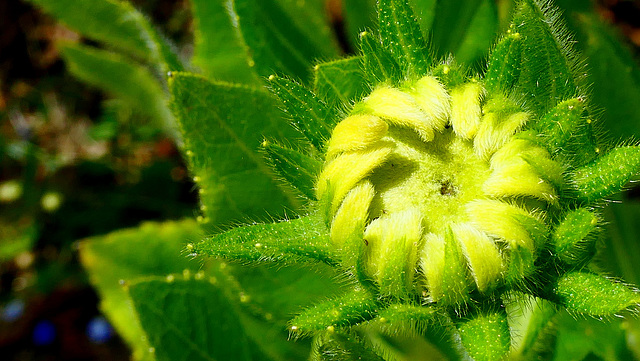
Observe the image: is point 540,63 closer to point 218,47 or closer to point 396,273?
point 396,273

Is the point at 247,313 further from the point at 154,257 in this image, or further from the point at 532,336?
the point at 532,336

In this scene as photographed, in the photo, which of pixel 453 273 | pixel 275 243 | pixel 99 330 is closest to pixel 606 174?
pixel 453 273

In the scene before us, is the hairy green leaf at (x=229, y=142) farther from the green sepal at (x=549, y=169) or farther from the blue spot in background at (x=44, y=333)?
the blue spot in background at (x=44, y=333)

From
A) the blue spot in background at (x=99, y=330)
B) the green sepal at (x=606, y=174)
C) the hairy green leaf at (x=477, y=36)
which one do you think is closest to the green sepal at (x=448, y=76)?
the green sepal at (x=606, y=174)

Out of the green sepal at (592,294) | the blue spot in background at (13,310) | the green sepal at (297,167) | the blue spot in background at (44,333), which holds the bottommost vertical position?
the blue spot in background at (44,333)

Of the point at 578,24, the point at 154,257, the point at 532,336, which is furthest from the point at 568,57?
the point at 154,257

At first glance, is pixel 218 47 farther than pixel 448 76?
Yes

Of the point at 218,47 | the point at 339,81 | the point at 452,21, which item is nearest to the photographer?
the point at 339,81

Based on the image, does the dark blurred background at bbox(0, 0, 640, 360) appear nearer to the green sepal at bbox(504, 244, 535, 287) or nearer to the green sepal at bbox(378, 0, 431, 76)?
the green sepal at bbox(378, 0, 431, 76)
